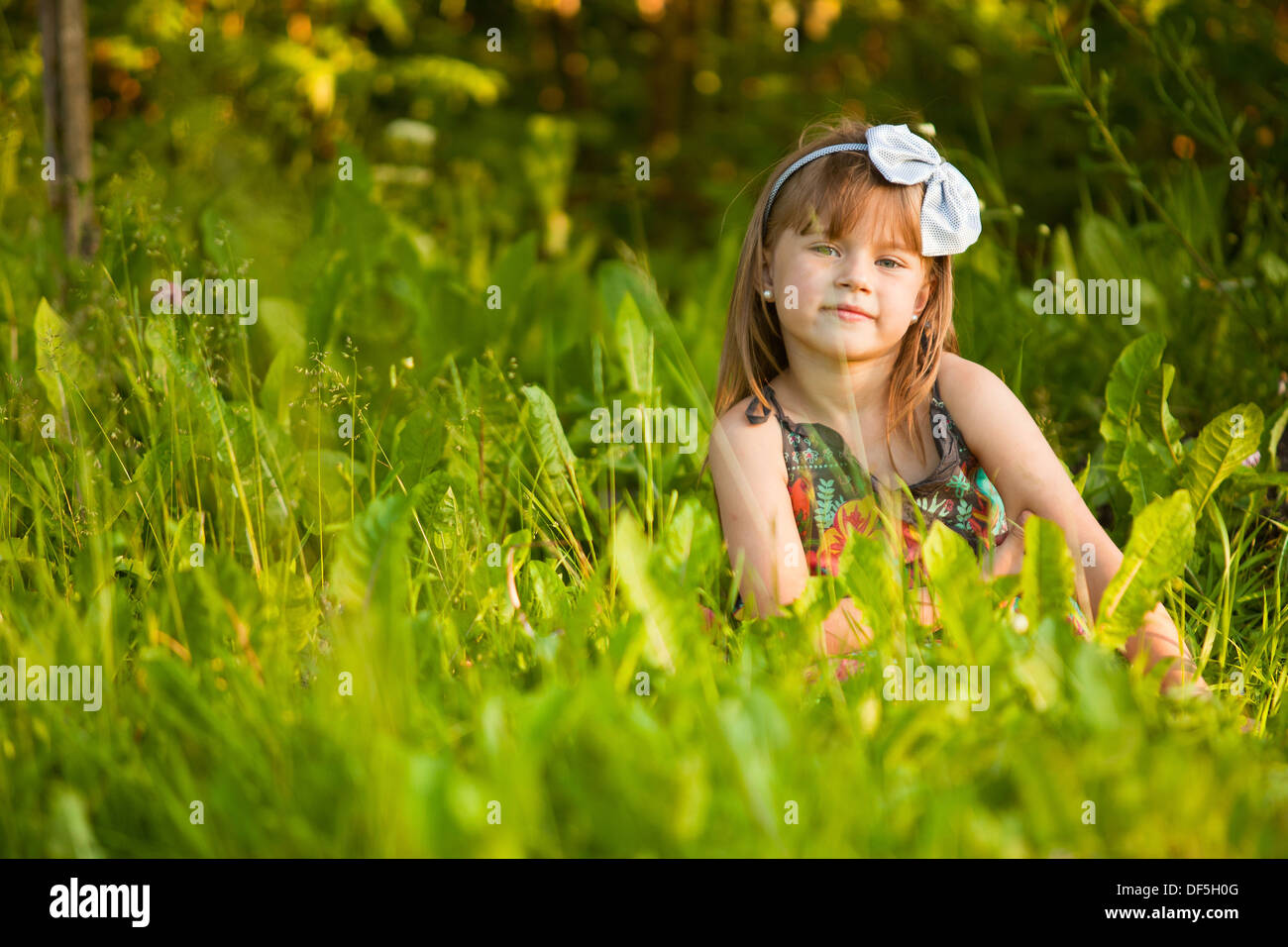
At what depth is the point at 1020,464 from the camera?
1.79 m

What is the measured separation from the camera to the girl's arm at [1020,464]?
5.69ft

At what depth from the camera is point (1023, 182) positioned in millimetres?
4883

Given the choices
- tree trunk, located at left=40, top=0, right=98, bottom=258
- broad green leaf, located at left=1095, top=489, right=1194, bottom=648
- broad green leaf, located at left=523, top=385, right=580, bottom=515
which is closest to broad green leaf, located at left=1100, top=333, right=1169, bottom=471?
broad green leaf, located at left=1095, top=489, right=1194, bottom=648

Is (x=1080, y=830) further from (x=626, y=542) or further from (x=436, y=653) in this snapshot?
(x=436, y=653)

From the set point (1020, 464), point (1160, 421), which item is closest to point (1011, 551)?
point (1020, 464)
